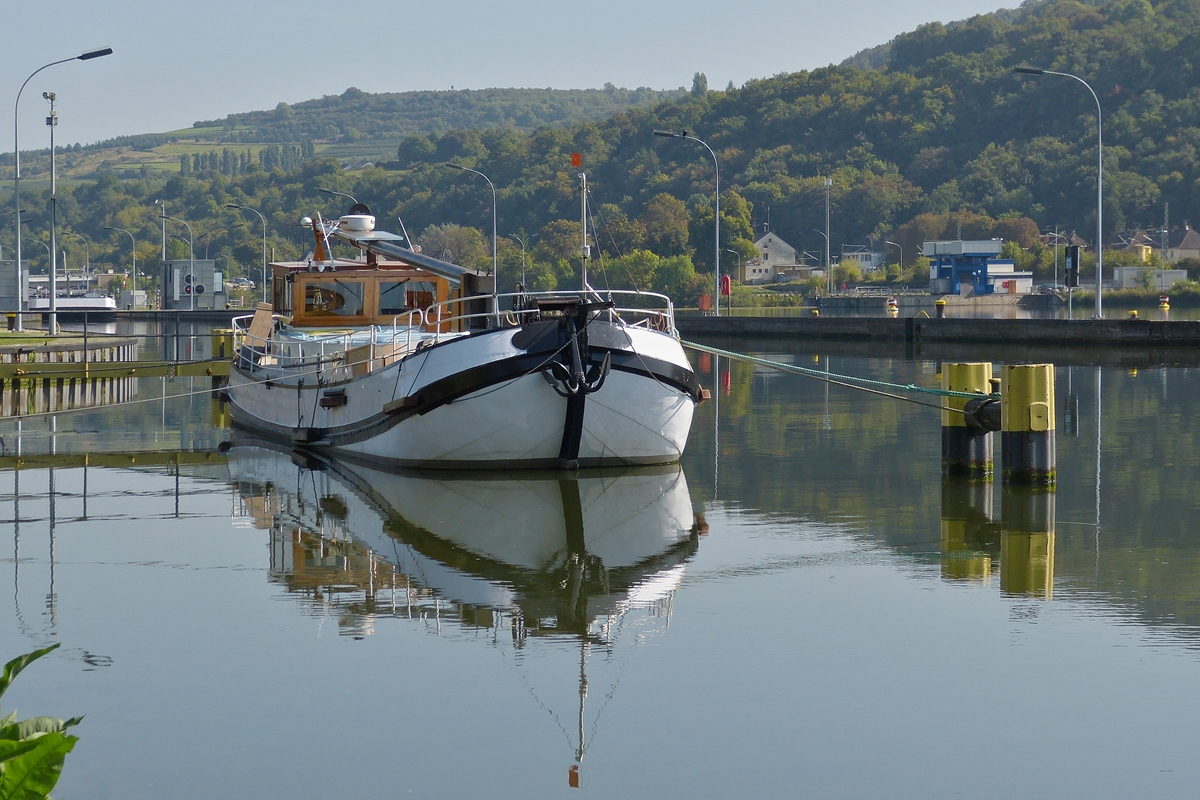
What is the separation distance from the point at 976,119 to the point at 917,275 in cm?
4104

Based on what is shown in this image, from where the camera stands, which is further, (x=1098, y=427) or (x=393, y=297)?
(x=393, y=297)

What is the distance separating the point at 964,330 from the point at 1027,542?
30263 mm

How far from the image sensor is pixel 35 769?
325 centimetres

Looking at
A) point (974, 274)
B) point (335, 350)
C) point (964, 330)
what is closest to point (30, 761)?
point (335, 350)

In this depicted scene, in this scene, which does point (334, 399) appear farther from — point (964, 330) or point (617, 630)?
point (964, 330)

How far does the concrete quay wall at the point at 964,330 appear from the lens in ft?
116

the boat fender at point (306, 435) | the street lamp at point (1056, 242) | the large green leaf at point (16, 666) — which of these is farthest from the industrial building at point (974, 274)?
the large green leaf at point (16, 666)

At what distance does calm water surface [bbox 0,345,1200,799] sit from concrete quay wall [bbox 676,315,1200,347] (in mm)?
21300

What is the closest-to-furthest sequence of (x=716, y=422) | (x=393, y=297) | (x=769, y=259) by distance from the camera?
1. (x=393, y=297)
2. (x=716, y=422)
3. (x=769, y=259)

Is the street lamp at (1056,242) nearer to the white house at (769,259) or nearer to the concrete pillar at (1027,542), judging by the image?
the white house at (769,259)

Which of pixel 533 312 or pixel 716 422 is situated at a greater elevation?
pixel 533 312

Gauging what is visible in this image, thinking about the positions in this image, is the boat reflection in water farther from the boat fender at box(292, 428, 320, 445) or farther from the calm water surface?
the boat fender at box(292, 428, 320, 445)

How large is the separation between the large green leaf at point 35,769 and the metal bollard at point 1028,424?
10.3 m

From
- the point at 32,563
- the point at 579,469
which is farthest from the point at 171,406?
A: the point at 32,563
